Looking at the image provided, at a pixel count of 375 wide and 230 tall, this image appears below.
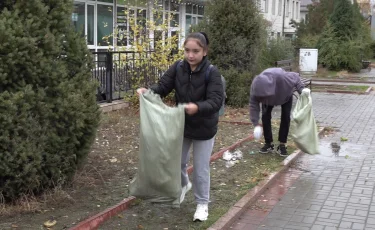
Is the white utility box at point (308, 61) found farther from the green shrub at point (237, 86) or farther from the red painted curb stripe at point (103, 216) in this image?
the red painted curb stripe at point (103, 216)

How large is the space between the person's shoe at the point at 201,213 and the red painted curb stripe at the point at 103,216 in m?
0.72

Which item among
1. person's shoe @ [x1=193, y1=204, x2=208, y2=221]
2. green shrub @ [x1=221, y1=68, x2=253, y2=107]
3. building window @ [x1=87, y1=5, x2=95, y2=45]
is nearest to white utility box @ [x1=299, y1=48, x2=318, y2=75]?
building window @ [x1=87, y1=5, x2=95, y2=45]

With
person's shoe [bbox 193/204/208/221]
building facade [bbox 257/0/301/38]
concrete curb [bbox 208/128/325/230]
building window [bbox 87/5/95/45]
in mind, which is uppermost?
building facade [bbox 257/0/301/38]

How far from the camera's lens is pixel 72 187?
17.1ft

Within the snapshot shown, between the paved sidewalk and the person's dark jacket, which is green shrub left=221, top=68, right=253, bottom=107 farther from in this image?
the person's dark jacket

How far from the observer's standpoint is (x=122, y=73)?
35.7 feet

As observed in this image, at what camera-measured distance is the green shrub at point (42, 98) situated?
414cm

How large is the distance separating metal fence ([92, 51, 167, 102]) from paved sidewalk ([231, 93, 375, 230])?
13.9 ft

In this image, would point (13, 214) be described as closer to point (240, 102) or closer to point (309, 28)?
point (240, 102)

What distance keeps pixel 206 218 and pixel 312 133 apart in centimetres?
292

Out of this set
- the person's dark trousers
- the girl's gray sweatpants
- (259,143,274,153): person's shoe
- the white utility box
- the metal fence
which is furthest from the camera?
the white utility box

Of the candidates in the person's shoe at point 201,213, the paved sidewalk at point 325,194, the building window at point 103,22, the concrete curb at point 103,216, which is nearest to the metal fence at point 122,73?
the paved sidewalk at point 325,194

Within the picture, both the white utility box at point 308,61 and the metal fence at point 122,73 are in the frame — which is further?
the white utility box at point 308,61

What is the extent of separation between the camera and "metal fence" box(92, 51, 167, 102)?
1041cm
